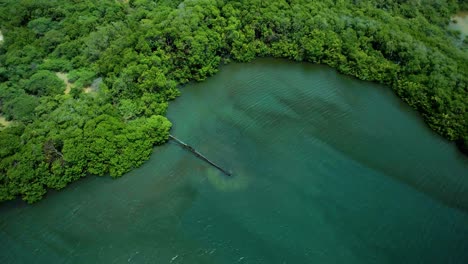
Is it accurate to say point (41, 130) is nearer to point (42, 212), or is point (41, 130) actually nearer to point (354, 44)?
point (42, 212)

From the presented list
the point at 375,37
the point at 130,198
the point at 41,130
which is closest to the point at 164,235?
the point at 130,198

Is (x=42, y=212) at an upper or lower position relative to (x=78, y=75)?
lower

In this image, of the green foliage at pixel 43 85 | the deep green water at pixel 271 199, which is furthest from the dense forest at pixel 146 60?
the deep green water at pixel 271 199

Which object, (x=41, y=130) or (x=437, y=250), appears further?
(x=41, y=130)

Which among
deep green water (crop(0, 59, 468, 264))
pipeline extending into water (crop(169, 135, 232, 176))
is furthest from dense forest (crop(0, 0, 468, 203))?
deep green water (crop(0, 59, 468, 264))

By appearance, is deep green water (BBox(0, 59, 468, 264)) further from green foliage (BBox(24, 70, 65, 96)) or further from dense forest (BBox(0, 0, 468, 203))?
green foliage (BBox(24, 70, 65, 96))

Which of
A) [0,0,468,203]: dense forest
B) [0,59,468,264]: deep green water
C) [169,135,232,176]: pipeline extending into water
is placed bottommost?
[0,59,468,264]: deep green water

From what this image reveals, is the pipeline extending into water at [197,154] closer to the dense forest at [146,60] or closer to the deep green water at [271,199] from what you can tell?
the deep green water at [271,199]
